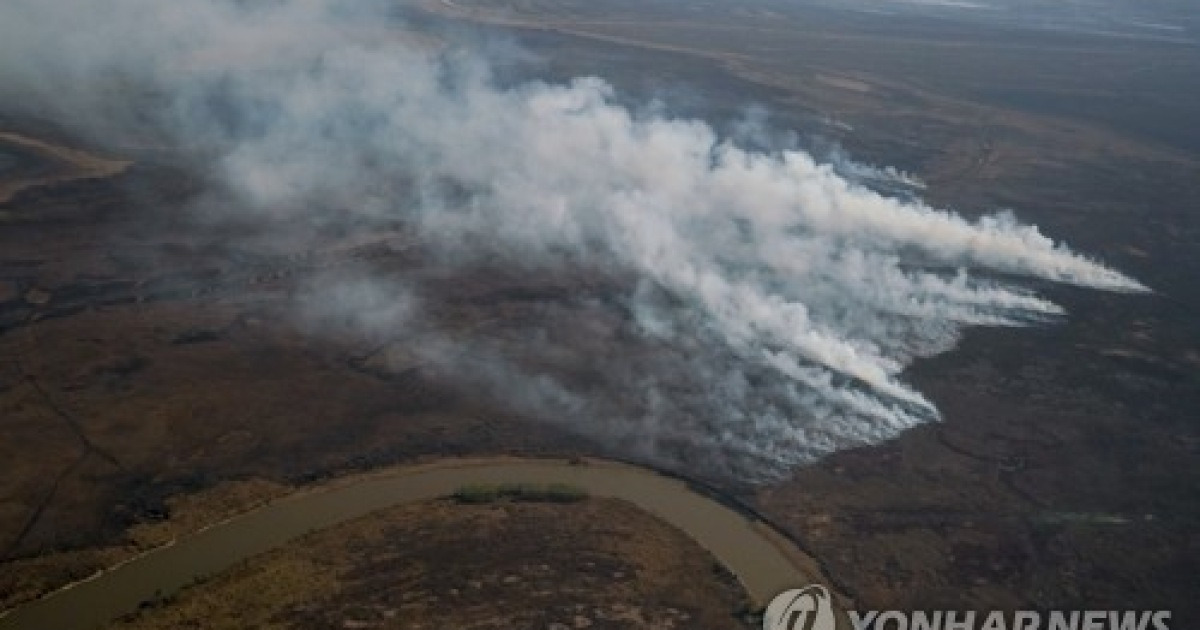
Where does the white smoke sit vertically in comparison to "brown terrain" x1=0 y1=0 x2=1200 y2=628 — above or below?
above

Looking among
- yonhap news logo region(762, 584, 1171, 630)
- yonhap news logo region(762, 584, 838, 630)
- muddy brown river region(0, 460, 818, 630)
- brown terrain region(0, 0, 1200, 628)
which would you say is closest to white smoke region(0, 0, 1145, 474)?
brown terrain region(0, 0, 1200, 628)

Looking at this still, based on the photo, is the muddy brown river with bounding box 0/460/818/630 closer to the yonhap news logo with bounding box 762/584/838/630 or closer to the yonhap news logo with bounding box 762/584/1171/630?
the yonhap news logo with bounding box 762/584/838/630

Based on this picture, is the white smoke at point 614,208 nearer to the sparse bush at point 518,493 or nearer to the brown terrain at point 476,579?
the sparse bush at point 518,493

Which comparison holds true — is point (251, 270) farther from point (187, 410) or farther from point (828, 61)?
point (828, 61)

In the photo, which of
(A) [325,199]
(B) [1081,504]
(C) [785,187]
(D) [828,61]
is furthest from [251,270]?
(D) [828,61]

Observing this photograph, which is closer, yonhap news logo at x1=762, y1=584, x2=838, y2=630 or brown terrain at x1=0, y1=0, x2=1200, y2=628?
yonhap news logo at x1=762, y1=584, x2=838, y2=630

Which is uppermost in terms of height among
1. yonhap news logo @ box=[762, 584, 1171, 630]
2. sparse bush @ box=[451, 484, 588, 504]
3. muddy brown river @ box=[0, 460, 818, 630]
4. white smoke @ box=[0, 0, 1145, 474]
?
white smoke @ box=[0, 0, 1145, 474]
